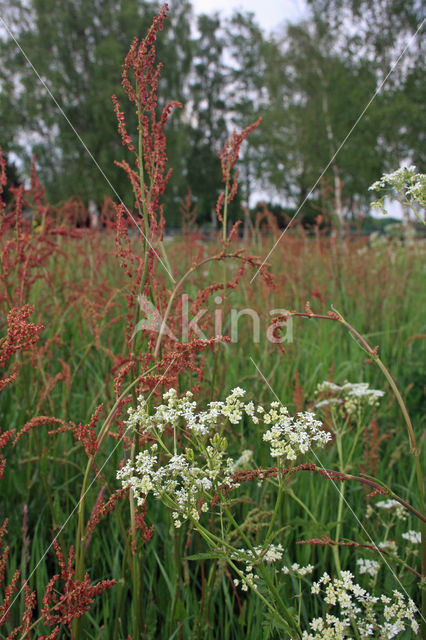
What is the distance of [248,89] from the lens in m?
29.6

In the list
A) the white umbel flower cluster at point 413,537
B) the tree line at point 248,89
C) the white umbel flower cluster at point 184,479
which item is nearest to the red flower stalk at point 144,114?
the white umbel flower cluster at point 184,479

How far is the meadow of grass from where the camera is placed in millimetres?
911

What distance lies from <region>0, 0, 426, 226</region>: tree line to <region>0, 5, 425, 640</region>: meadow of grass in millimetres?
10254

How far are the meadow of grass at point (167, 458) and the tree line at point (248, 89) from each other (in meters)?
10.3

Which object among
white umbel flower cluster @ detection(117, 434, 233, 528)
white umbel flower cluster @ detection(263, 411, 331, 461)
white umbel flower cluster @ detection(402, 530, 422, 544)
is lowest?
white umbel flower cluster @ detection(402, 530, 422, 544)

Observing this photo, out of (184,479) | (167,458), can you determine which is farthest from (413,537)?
(184,479)

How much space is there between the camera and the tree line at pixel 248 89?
13.5m

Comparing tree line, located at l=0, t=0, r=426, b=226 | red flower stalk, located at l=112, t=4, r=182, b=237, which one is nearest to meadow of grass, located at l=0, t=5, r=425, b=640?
red flower stalk, located at l=112, t=4, r=182, b=237

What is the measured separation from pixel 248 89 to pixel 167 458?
103ft

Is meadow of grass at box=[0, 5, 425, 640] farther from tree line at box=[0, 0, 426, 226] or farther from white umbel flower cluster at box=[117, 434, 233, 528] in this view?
tree line at box=[0, 0, 426, 226]

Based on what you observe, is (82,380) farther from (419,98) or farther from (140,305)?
(419,98)

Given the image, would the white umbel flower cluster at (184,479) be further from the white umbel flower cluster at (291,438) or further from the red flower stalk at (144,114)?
the red flower stalk at (144,114)

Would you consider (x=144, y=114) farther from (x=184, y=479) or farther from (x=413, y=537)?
(x=413, y=537)

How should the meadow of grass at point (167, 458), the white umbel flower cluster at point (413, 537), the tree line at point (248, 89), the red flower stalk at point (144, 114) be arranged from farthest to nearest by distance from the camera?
the tree line at point (248, 89), the white umbel flower cluster at point (413, 537), the red flower stalk at point (144, 114), the meadow of grass at point (167, 458)
